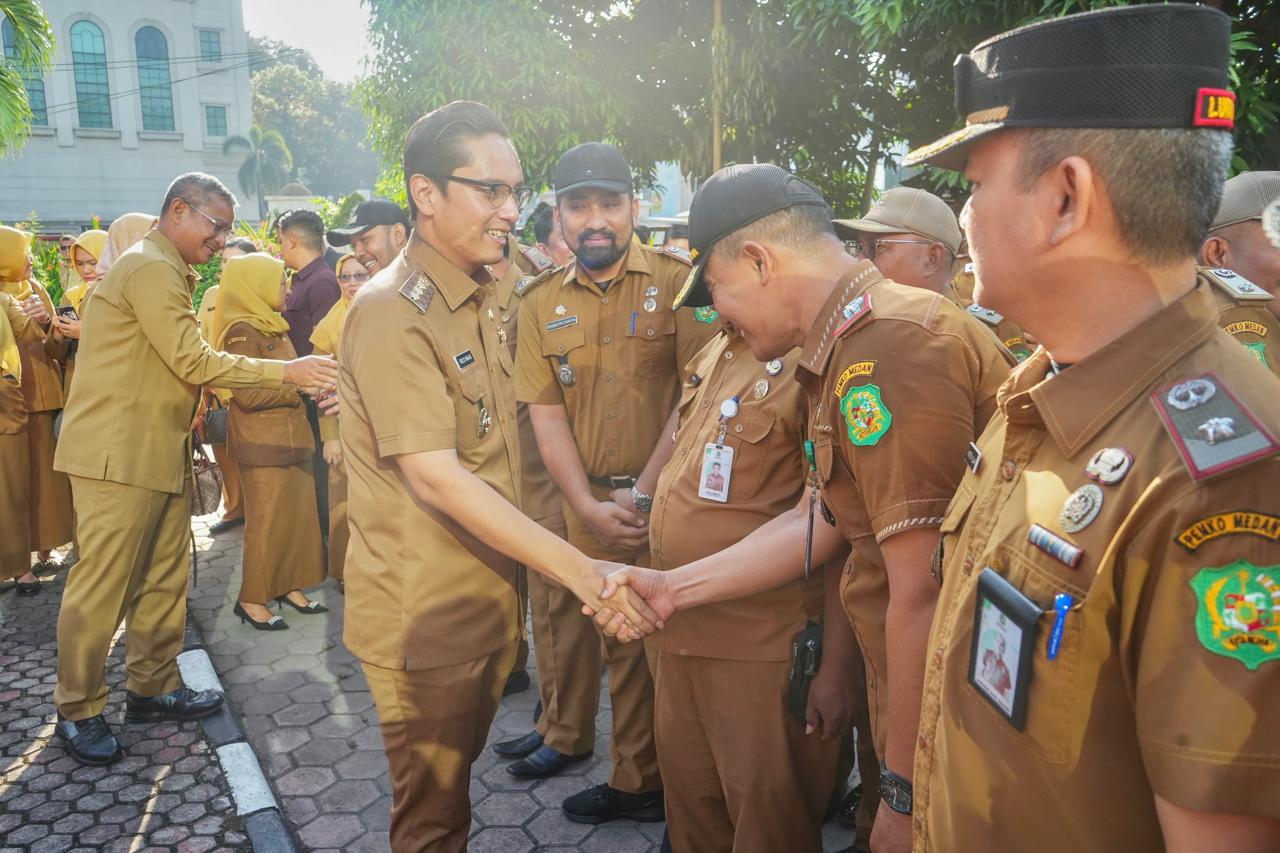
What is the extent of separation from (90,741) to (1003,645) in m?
4.08

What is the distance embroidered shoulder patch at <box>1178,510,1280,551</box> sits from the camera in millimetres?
986

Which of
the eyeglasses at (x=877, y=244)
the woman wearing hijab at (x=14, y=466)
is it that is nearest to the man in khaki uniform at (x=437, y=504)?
the eyeglasses at (x=877, y=244)

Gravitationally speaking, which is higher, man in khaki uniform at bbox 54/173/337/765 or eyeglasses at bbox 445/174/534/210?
eyeglasses at bbox 445/174/534/210

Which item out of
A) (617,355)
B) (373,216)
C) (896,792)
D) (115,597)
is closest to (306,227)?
(373,216)

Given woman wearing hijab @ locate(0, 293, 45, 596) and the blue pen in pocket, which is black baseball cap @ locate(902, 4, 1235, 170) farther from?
woman wearing hijab @ locate(0, 293, 45, 596)

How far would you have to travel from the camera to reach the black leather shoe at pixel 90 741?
391cm

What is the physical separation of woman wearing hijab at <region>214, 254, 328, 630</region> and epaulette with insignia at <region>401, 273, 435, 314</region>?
3128 mm

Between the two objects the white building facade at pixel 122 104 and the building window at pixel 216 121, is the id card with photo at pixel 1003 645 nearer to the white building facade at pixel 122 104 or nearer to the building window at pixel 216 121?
the white building facade at pixel 122 104

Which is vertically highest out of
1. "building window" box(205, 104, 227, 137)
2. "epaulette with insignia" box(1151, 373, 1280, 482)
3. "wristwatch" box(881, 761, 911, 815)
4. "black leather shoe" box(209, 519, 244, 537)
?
"building window" box(205, 104, 227, 137)

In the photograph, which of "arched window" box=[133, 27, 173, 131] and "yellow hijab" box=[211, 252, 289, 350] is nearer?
"yellow hijab" box=[211, 252, 289, 350]

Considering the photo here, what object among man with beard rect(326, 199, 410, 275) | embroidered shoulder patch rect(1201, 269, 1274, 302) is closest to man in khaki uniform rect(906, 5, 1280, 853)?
embroidered shoulder patch rect(1201, 269, 1274, 302)

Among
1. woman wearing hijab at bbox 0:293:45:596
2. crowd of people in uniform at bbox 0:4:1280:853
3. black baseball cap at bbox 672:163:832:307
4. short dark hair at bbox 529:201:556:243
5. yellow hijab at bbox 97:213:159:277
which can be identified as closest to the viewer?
crowd of people in uniform at bbox 0:4:1280:853

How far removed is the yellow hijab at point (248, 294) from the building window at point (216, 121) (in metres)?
47.7

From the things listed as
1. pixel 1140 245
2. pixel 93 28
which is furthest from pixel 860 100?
pixel 93 28
